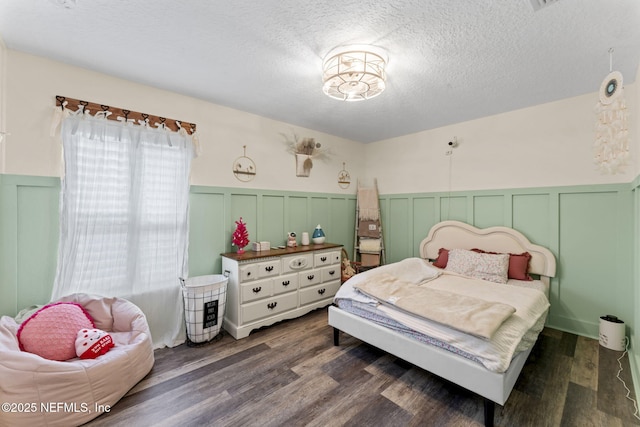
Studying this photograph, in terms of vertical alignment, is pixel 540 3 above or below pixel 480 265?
above

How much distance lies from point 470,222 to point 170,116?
3905 millimetres

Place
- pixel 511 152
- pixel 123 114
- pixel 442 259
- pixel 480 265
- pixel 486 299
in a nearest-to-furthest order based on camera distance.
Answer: pixel 486 299, pixel 123 114, pixel 480 265, pixel 511 152, pixel 442 259

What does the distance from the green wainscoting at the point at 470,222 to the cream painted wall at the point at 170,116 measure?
6.9 inches

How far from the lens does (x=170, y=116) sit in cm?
273

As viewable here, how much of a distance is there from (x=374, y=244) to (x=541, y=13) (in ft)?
10.8

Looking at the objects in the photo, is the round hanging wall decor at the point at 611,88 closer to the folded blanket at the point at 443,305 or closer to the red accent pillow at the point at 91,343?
the folded blanket at the point at 443,305

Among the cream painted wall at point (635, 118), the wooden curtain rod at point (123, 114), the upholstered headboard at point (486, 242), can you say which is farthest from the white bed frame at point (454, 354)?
the wooden curtain rod at point (123, 114)

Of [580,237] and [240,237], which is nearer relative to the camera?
[580,237]

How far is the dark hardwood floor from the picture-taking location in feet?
5.53

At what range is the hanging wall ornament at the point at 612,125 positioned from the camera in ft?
4.89

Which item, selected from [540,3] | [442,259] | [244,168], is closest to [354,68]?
A: [540,3]

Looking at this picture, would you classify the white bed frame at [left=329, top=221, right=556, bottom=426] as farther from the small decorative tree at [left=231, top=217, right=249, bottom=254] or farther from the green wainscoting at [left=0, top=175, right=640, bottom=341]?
the small decorative tree at [left=231, top=217, right=249, bottom=254]

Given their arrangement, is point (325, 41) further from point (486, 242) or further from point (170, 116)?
point (486, 242)

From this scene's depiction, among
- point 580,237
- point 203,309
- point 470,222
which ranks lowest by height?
point 203,309
